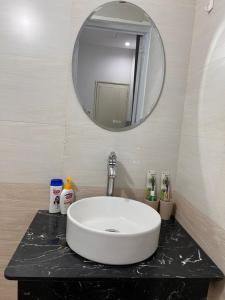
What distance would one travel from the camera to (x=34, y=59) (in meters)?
1.19

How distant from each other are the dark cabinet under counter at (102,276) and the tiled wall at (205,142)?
0.12 m

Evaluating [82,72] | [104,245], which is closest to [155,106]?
[82,72]

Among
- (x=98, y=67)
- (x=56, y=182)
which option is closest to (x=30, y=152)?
(x=56, y=182)

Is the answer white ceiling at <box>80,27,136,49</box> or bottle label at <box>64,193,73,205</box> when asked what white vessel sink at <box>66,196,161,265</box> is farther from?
white ceiling at <box>80,27,136,49</box>

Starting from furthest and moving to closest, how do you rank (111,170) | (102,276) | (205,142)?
(111,170), (205,142), (102,276)

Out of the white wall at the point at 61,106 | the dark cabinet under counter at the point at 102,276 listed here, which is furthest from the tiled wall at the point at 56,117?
the dark cabinet under counter at the point at 102,276

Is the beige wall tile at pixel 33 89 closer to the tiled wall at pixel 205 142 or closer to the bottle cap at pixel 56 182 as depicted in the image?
the bottle cap at pixel 56 182

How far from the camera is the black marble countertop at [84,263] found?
0.80 meters

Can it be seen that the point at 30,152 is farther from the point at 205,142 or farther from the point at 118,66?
the point at 205,142

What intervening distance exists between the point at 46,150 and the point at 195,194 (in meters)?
0.78

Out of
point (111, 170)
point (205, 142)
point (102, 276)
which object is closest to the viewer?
point (102, 276)

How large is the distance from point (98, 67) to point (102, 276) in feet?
3.16

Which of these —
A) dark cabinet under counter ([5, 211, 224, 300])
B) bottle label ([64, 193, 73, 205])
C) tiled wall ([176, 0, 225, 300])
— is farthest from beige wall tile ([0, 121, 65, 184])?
tiled wall ([176, 0, 225, 300])

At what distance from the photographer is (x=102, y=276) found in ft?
2.63
